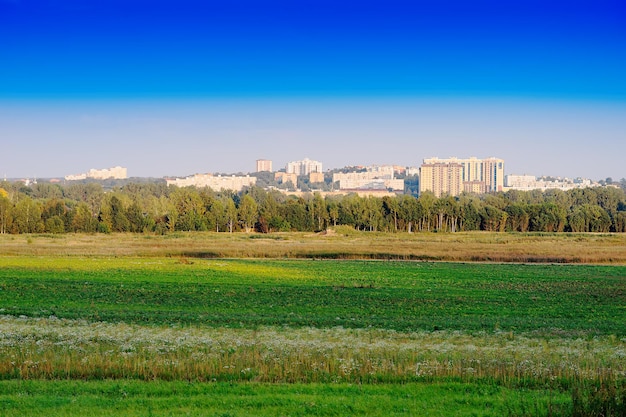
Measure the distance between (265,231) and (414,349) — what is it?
133 meters

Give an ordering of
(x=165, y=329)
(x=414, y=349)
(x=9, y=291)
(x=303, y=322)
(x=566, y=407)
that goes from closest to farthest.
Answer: (x=566, y=407) → (x=414, y=349) → (x=165, y=329) → (x=303, y=322) → (x=9, y=291)

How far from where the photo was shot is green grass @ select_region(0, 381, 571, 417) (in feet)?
40.8

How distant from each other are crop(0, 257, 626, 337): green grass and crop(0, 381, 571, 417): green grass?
9.84 metres

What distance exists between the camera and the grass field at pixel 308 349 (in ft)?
42.7

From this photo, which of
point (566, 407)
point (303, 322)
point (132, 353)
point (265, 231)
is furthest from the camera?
point (265, 231)

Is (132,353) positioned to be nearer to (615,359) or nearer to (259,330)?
(259,330)

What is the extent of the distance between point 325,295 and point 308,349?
18.0 m

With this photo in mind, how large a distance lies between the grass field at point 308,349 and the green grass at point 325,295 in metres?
0.16

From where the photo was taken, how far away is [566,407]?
12391 mm

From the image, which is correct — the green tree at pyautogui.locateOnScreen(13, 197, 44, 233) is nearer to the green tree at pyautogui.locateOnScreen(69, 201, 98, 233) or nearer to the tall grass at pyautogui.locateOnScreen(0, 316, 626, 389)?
the green tree at pyautogui.locateOnScreen(69, 201, 98, 233)

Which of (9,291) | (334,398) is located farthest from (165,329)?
(9,291)

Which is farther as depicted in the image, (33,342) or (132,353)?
(33,342)

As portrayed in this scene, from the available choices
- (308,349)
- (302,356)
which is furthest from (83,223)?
(302,356)

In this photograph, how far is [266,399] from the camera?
43.5 feet
